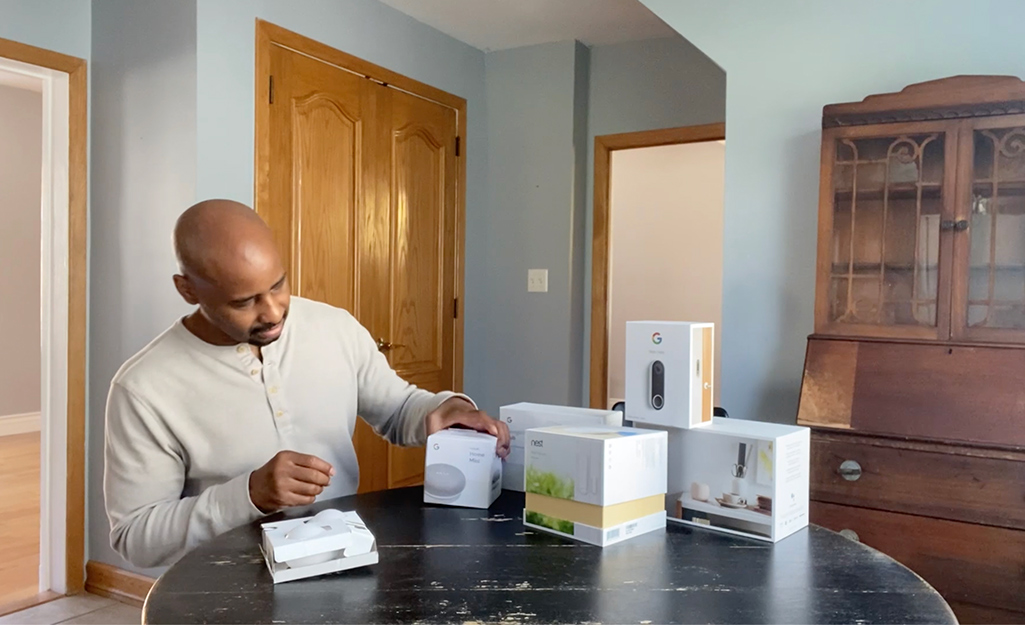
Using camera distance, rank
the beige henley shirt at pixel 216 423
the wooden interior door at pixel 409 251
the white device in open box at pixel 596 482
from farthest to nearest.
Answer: the wooden interior door at pixel 409 251, the beige henley shirt at pixel 216 423, the white device in open box at pixel 596 482

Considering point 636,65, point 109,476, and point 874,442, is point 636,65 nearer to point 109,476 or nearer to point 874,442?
point 874,442

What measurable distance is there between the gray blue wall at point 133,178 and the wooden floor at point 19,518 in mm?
364

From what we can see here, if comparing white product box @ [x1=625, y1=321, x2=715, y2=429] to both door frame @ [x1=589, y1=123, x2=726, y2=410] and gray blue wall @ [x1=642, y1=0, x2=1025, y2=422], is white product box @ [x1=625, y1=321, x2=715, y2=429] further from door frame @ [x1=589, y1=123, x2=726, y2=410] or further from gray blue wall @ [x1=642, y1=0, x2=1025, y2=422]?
door frame @ [x1=589, y1=123, x2=726, y2=410]

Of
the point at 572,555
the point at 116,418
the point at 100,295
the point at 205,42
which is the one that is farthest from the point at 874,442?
the point at 100,295


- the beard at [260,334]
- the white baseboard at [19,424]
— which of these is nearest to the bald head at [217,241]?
the beard at [260,334]

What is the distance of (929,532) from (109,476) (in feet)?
6.05

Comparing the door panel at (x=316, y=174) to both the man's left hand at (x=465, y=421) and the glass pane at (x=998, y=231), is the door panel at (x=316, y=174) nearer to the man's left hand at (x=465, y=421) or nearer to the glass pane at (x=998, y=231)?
the man's left hand at (x=465, y=421)

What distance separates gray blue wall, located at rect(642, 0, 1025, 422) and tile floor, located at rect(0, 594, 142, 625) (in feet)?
6.94

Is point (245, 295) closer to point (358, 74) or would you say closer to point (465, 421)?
point (465, 421)

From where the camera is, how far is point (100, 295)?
2795 mm

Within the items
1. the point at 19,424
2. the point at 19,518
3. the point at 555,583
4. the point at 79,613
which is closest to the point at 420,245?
the point at 79,613

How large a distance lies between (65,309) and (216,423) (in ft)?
5.45

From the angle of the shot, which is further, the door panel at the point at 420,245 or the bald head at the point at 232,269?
the door panel at the point at 420,245

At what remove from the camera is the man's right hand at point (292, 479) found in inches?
49.3
